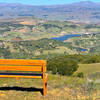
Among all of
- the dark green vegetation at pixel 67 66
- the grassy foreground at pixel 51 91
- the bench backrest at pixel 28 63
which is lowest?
the dark green vegetation at pixel 67 66

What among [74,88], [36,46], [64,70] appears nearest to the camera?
[74,88]

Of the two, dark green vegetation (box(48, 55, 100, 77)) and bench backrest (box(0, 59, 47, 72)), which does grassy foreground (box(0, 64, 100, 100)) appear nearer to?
bench backrest (box(0, 59, 47, 72))

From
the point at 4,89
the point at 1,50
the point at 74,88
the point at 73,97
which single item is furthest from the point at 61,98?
the point at 1,50

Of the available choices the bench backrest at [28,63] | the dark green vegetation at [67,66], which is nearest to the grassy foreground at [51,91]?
the bench backrest at [28,63]

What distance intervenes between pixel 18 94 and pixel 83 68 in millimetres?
11037

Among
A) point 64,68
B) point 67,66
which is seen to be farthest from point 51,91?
point 67,66

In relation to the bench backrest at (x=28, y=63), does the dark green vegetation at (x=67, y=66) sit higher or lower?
lower

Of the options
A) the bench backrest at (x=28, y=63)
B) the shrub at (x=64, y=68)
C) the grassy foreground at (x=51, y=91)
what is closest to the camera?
the bench backrest at (x=28, y=63)

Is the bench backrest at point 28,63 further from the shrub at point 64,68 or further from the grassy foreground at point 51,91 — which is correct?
the shrub at point 64,68

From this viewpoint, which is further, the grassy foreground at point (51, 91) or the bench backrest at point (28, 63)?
the grassy foreground at point (51, 91)

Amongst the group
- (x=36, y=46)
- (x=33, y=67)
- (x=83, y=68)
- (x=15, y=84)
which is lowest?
(x=36, y=46)

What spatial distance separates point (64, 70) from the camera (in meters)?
15.5

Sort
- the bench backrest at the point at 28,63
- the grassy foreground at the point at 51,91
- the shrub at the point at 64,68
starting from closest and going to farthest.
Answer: the bench backrest at the point at 28,63
the grassy foreground at the point at 51,91
the shrub at the point at 64,68

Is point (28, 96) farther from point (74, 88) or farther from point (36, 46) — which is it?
point (36, 46)
